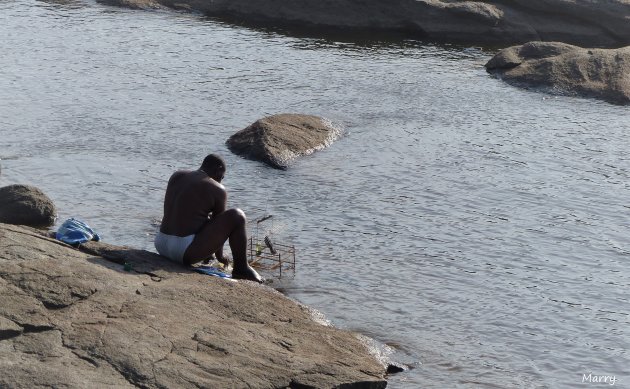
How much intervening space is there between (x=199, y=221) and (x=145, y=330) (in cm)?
246

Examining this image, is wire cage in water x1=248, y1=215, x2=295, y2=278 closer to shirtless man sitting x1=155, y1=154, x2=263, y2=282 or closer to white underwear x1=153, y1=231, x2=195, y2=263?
shirtless man sitting x1=155, y1=154, x2=263, y2=282

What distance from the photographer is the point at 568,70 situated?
81.8 ft

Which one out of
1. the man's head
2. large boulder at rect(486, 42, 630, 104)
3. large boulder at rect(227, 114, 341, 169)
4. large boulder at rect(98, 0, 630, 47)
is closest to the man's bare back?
the man's head

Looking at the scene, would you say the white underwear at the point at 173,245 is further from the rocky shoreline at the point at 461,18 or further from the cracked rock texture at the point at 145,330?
the rocky shoreline at the point at 461,18

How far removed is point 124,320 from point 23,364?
46.0 inches

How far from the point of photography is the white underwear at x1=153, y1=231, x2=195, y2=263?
36.7 feet

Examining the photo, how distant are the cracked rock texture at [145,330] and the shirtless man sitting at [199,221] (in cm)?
33

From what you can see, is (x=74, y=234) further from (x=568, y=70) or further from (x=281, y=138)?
(x=568, y=70)

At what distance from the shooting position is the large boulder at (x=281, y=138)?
1827 cm

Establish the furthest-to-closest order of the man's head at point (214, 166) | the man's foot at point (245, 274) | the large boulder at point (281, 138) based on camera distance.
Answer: the large boulder at point (281, 138) → the man's foot at point (245, 274) → the man's head at point (214, 166)

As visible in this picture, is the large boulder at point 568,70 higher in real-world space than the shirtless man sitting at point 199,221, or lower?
Answer: higher

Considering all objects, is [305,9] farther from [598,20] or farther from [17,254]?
[17,254]

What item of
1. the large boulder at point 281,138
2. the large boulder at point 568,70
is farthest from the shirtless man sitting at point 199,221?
the large boulder at point 568,70

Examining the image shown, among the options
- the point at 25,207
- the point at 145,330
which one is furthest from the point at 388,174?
the point at 145,330
